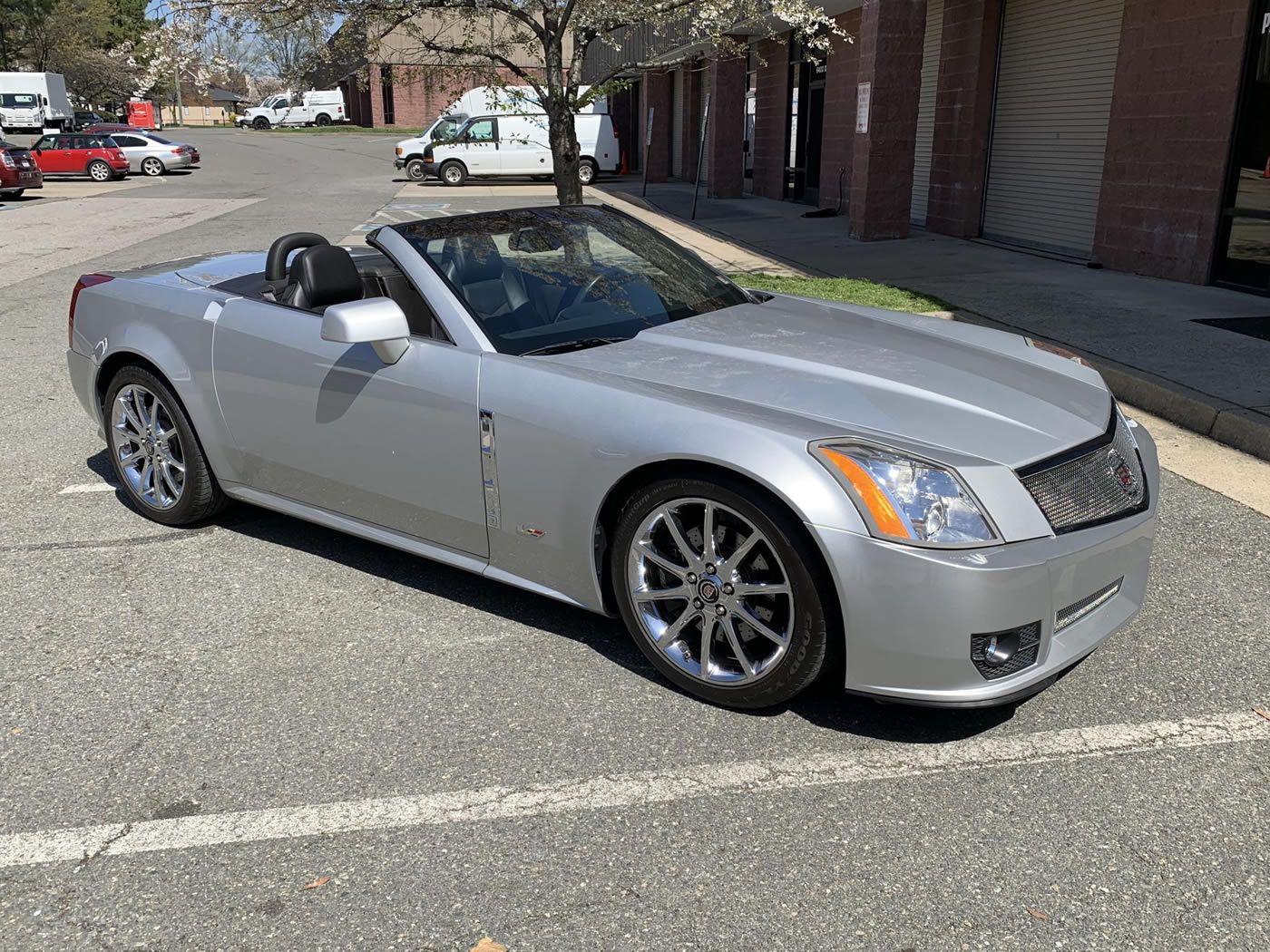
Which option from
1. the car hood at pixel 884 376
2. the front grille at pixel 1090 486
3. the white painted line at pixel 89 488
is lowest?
the white painted line at pixel 89 488

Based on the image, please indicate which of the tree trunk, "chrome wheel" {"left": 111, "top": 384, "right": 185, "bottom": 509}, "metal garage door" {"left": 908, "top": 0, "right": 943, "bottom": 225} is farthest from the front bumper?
"metal garage door" {"left": 908, "top": 0, "right": 943, "bottom": 225}

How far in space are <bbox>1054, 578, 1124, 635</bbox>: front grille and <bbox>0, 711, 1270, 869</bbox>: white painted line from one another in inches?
14.8

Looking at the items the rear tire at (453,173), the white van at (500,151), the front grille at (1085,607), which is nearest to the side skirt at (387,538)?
the front grille at (1085,607)

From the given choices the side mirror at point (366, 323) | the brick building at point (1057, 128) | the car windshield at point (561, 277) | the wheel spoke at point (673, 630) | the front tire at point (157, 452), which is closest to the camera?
the wheel spoke at point (673, 630)

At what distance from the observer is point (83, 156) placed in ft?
108

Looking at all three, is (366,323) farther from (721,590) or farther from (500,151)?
(500,151)

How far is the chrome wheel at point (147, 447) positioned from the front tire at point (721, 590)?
2.40m

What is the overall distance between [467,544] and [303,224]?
55.5ft

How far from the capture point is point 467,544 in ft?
12.8

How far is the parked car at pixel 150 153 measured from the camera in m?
34.2

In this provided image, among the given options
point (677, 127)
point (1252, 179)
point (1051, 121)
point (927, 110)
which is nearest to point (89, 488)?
point (1252, 179)

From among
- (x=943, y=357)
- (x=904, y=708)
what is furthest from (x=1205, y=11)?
(x=904, y=708)

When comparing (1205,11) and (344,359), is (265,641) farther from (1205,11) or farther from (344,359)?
(1205,11)

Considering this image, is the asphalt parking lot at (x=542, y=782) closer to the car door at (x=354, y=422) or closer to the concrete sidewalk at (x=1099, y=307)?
the car door at (x=354, y=422)
